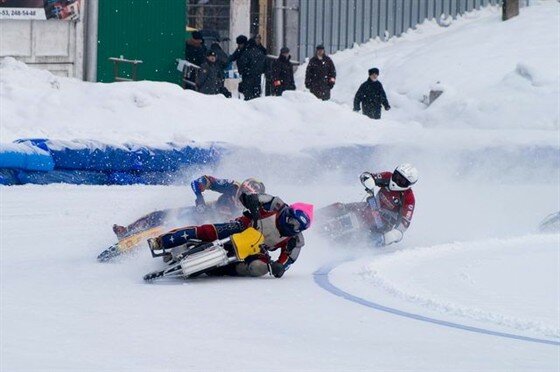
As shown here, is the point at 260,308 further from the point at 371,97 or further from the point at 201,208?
the point at 371,97

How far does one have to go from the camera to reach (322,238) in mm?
15547

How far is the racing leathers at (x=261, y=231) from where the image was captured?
12453mm

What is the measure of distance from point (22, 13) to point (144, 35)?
2742 millimetres

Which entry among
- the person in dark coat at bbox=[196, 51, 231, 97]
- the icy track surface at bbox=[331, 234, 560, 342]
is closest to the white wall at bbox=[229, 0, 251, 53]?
the person in dark coat at bbox=[196, 51, 231, 97]

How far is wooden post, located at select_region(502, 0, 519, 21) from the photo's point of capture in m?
30.7

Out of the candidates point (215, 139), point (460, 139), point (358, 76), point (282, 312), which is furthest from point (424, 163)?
point (282, 312)

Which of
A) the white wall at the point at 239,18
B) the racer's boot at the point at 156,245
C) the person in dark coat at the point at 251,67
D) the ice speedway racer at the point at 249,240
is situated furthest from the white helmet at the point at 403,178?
the white wall at the point at 239,18

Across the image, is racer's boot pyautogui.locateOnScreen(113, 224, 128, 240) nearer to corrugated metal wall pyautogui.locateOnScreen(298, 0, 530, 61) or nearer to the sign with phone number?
the sign with phone number

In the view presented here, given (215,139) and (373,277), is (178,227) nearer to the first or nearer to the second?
(373,277)

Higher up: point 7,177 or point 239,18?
point 239,18

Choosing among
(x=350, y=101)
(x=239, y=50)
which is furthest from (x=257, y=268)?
(x=350, y=101)

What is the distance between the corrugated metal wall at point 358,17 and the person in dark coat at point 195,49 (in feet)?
16.0

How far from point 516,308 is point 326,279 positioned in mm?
1824

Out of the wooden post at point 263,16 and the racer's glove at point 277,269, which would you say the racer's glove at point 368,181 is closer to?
the racer's glove at point 277,269
